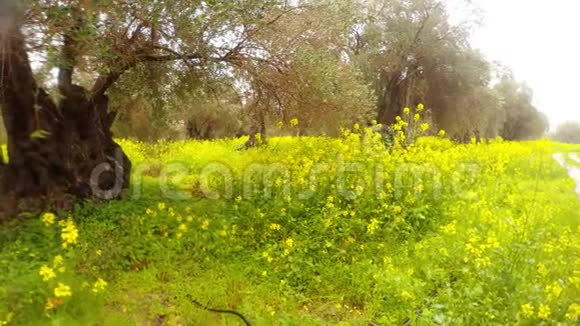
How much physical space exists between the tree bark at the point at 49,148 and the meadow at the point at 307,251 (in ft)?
1.40

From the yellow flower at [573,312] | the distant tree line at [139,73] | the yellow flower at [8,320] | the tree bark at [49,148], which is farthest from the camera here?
the tree bark at [49,148]

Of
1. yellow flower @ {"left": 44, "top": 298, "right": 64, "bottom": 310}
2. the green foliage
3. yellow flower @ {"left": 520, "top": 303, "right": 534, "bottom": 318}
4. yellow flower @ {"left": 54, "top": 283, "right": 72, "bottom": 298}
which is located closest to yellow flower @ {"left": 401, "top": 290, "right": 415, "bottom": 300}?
yellow flower @ {"left": 520, "top": 303, "right": 534, "bottom": 318}

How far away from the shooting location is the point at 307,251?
6.41 meters

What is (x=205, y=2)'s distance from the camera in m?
6.61

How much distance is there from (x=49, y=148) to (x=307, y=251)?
4.60m

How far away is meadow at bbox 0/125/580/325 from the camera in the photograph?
4598 millimetres

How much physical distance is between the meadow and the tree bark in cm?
43

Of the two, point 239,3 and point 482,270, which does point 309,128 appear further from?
point 482,270

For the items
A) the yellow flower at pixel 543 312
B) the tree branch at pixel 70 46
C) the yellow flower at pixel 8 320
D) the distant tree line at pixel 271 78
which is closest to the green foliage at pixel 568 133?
the distant tree line at pixel 271 78

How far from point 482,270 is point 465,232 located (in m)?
1.77

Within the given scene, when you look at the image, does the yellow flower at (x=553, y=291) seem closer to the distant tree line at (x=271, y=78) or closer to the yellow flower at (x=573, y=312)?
the yellow flower at (x=573, y=312)

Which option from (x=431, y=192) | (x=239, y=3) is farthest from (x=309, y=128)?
(x=239, y=3)

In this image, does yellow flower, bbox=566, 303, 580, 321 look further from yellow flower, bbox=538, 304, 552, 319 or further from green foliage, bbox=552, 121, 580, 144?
green foliage, bbox=552, 121, 580, 144

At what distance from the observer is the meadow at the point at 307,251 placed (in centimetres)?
460
